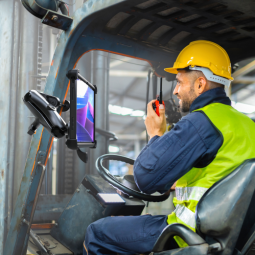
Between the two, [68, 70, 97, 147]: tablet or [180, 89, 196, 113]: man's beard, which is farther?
[180, 89, 196, 113]: man's beard

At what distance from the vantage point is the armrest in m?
1.16

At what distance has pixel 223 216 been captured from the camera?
117 cm

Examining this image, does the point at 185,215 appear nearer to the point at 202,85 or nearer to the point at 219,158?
the point at 219,158

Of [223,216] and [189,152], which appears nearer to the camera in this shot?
[223,216]

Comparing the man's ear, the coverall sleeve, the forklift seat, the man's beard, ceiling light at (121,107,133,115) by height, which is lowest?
ceiling light at (121,107,133,115)

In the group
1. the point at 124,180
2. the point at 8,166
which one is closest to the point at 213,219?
the point at 124,180

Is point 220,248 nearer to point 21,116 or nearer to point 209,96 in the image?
point 209,96

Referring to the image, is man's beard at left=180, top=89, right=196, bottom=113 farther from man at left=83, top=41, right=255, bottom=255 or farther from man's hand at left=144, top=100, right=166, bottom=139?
man's hand at left=144, top=100, right=166, bottom=139

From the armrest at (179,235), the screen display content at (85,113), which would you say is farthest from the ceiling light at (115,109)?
the armrest at (179,235)

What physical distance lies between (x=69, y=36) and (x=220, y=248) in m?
1.35

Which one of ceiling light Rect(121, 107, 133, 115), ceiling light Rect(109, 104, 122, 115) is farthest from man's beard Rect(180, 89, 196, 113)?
ceiling light Rect(121, 107, 133, 115)

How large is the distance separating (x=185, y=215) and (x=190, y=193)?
0.10 meters

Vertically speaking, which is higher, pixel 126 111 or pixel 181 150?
pixel 181 150

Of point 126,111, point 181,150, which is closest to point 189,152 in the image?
point 181,150
